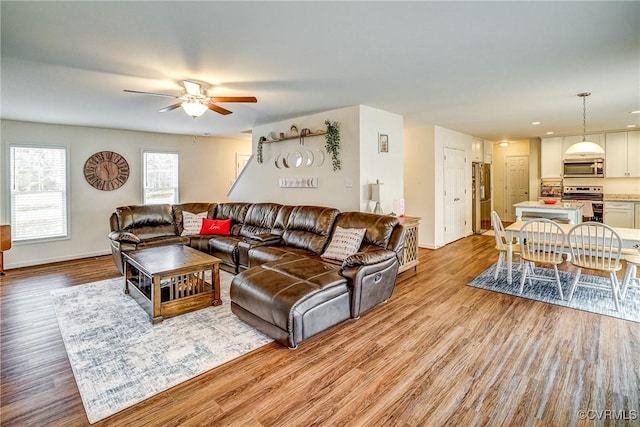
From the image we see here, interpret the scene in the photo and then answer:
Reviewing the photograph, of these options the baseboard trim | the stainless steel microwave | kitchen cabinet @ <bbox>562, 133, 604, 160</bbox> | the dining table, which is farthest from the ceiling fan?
the stainless steel microwave

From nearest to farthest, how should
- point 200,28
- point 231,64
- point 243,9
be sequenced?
point 243,9
point 200,28
point 231,64

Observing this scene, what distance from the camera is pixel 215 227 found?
225 inches

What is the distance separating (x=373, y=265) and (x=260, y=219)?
8.99 ft

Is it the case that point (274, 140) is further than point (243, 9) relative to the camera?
Yes

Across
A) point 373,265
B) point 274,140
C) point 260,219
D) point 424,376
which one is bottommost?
point 424,376

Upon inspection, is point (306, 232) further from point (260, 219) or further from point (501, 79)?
point (501, 79)

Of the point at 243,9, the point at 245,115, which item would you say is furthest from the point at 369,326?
the point at 245,115

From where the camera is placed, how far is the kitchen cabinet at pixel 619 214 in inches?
274

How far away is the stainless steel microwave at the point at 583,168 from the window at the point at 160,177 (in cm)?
920

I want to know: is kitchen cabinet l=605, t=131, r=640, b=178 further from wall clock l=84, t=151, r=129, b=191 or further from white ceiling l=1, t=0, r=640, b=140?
wall clock l=84, t=151, r=129, b=191

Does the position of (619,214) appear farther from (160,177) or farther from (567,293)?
(160,177)

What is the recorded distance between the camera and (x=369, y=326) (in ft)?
10.3

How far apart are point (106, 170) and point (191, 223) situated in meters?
2.27

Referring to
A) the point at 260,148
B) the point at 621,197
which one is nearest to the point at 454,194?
the point at 621,197
